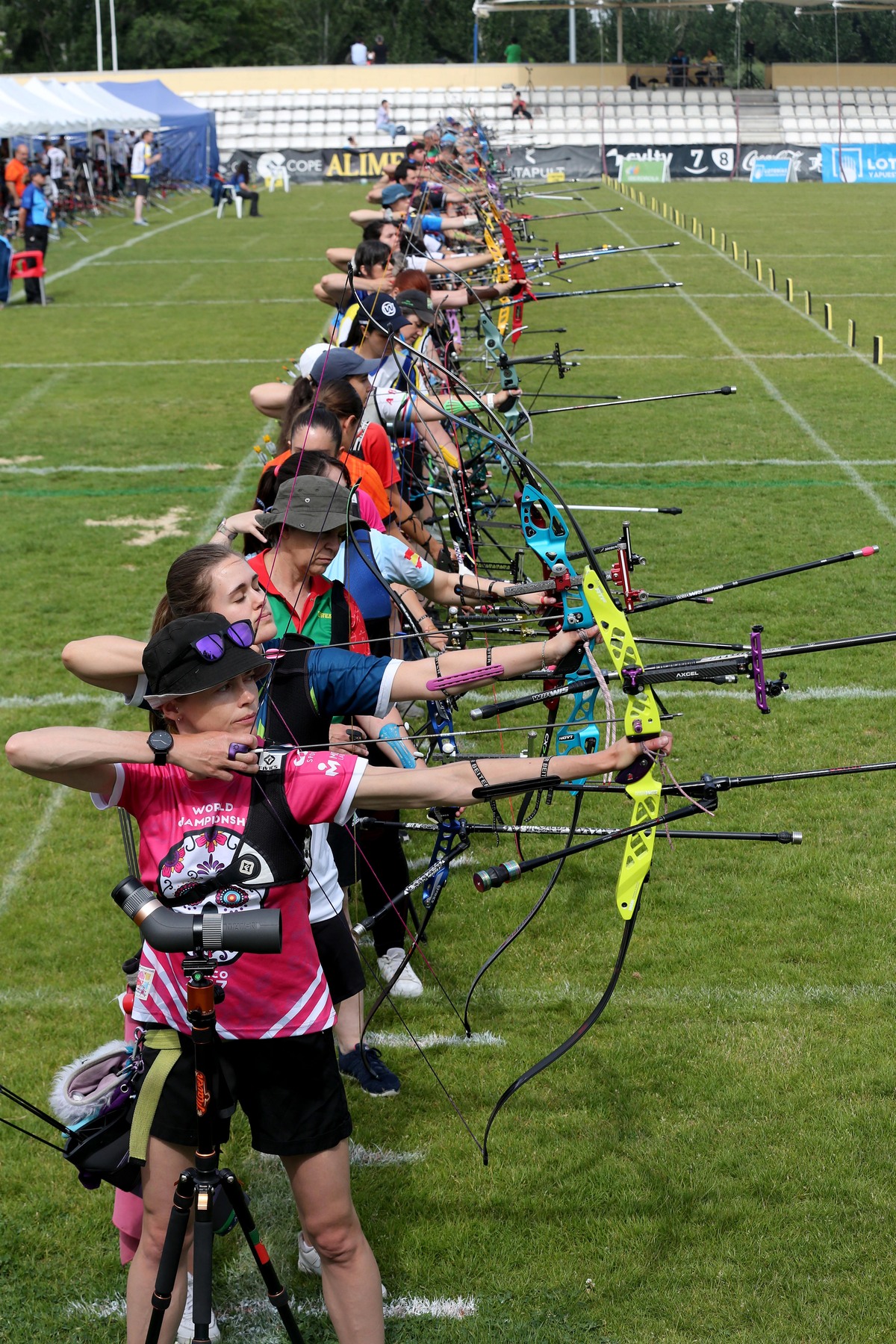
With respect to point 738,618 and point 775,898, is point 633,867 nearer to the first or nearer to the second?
point 775,898

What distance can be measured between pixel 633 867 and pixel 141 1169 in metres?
1.26

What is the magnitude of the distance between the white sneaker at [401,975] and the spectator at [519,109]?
146 ft

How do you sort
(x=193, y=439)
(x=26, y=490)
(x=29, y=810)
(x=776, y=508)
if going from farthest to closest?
(x=193, y=439)
(x=26, y=490)
(x=776, y=508)
(x=29, y=810)

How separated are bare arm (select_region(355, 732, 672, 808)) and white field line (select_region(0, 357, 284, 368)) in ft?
46.4

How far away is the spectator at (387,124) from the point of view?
46.0 m

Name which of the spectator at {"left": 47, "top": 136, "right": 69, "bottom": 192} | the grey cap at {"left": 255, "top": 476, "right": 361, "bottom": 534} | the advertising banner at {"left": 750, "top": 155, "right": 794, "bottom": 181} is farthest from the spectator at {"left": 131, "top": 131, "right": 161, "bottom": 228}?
the grey cap at {"left": 255, "top": 476, "right": 361, "bottom": 534}

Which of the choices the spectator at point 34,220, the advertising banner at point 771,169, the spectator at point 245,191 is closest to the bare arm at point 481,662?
the spectator at point 34,220

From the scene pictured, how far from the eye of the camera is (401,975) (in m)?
5.05

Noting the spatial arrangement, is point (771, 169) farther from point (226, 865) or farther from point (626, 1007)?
point (226, 865)

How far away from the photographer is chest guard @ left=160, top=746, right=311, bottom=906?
111 inches

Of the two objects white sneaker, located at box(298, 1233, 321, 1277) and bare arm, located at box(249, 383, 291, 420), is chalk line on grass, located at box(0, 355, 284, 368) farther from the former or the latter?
white sneaker, located at box(298, 1233, 321, 1277)

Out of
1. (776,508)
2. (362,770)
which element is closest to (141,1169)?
(362,770)

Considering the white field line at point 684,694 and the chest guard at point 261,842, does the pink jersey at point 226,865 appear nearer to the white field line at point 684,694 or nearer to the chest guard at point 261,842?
the chest guard at point 261,842

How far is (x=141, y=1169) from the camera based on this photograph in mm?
3100
